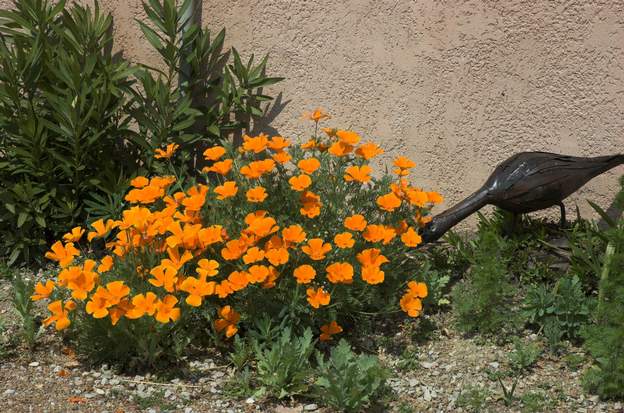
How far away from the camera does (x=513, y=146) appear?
14.5 feet

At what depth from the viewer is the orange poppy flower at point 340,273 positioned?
3.55 metres

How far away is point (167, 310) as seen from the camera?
3436mm

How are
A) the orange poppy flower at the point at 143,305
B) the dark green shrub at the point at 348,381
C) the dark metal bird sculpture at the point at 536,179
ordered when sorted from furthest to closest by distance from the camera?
the dark metal bird sculpture at the point at 536,179
the orange poppy flower at the point at 143,305
the dark green shrub at the point at 348,381

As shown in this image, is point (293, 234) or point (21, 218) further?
point (21, 218)

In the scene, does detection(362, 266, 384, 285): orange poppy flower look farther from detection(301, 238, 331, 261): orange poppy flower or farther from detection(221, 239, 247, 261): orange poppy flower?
detection(221, 239, 247, 261): orange poppy flower

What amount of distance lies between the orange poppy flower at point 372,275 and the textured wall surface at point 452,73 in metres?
1.16

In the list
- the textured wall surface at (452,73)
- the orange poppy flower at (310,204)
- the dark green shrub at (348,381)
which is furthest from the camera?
the textured wall surface at (452,73)

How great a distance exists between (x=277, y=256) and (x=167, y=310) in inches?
19.1

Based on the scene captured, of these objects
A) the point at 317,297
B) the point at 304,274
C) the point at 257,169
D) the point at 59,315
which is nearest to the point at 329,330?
the point at 317,297

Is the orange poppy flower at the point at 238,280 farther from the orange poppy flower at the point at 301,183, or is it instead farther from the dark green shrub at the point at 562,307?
the dark green shrub at the point at 562,307

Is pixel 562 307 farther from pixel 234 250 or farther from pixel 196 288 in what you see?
pixel 196 288

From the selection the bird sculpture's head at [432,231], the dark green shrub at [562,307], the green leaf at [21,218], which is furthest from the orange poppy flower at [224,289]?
the green leaf at [21,218]

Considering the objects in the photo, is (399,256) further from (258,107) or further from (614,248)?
(258,107)

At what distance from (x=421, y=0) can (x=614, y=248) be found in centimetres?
157
